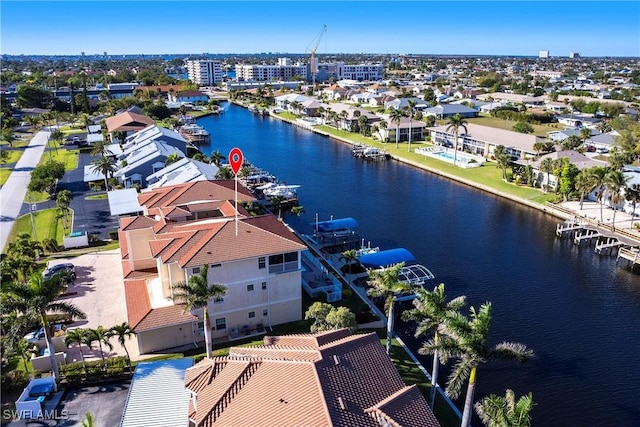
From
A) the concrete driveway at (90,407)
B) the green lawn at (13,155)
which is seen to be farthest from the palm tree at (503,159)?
the green lawn at (13,155)

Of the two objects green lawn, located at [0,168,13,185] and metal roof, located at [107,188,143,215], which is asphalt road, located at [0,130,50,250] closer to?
green lawn, located at [0,168,13,185]

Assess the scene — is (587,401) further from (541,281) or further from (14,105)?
(14,105)

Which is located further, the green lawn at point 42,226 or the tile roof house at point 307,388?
the green lawn at point 42,226

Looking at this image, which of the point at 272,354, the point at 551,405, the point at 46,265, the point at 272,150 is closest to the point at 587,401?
the point at 551,405

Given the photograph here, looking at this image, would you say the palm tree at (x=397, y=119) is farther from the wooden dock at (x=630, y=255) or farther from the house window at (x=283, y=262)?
the house window at (x=283, y=262)

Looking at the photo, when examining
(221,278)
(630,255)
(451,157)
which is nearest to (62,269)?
(221,278)
